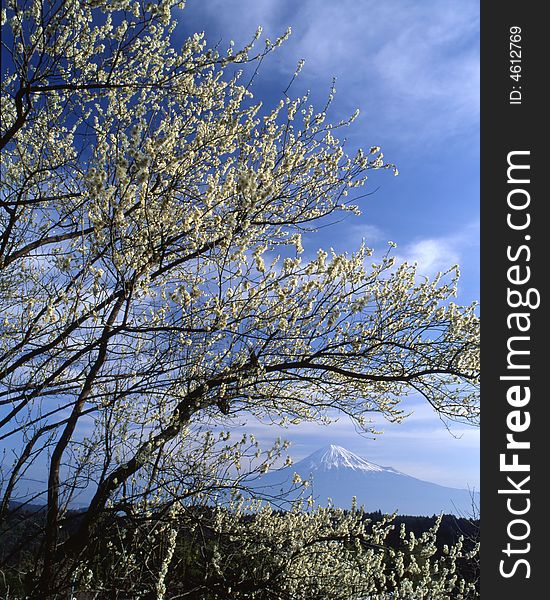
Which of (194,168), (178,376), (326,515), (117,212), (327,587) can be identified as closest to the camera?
(117,212)

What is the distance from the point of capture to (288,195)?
20.2 feet

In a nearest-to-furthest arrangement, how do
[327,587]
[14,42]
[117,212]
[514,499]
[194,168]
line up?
[117,212], [14,42], [514,499], [194,168], [327,587]

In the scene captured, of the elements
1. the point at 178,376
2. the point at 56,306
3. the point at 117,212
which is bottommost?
the point at 178,376

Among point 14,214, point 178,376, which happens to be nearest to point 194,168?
point 14,214

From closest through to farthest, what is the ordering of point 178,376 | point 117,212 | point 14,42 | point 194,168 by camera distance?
point 117,212 → point 14,42 → point 178,376 → point 194,168

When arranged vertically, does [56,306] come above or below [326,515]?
above

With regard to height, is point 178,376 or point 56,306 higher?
point 56,306

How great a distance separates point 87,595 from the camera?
14.4ft

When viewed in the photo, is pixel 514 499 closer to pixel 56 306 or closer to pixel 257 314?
pixel 257 314

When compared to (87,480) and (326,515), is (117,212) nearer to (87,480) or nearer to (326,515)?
(87,480)

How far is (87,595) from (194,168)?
4.32 meters

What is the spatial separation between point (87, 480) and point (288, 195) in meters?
3.85

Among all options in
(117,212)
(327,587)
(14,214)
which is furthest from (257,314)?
(327,587)

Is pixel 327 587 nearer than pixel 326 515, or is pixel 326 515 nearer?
pixel 327 587
